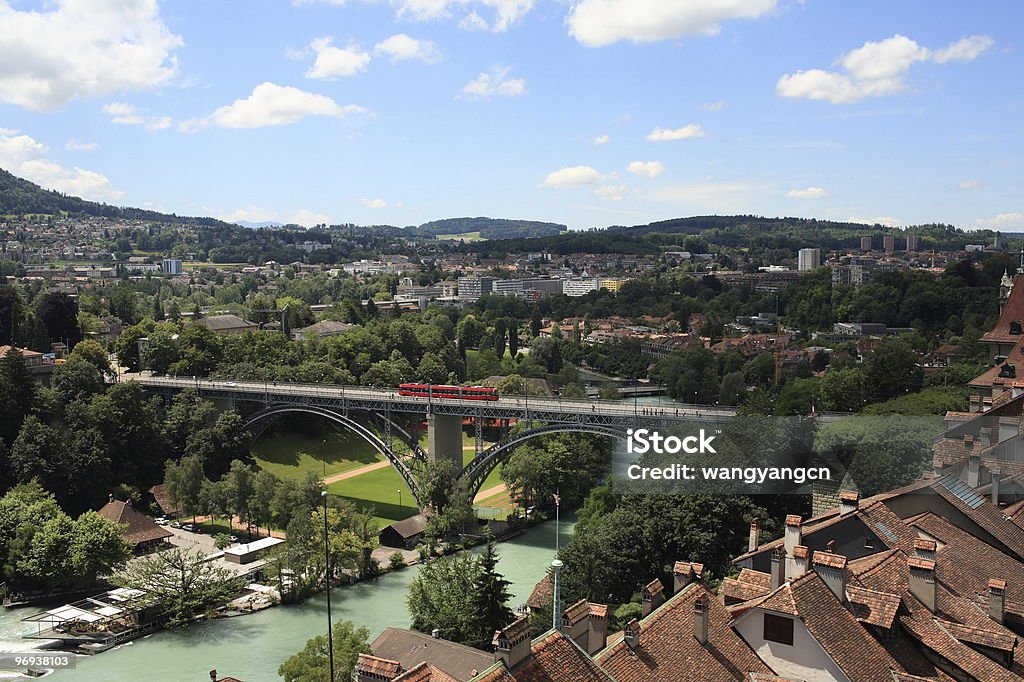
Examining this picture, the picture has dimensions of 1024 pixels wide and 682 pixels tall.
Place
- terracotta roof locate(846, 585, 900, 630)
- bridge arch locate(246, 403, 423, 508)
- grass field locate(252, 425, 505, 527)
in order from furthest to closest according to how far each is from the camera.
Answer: grass field locate(252, 425, 505, 527)
bridge arch locate(246, 403, 423, 508)
terracotta roof locate(846, 585, 900, 630)

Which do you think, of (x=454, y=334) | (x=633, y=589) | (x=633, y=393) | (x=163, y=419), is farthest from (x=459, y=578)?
(x=454, y=334)

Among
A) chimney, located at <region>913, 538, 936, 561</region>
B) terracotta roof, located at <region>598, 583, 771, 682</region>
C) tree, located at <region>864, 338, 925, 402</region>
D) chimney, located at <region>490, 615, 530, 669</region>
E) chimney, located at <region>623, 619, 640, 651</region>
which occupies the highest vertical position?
chimney, located at <region>490, 615, 530, 669</region>

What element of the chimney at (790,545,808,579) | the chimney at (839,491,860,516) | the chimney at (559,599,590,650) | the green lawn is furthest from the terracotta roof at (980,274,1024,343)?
the green lawn

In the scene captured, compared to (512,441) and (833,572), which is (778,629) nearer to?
(833,572)

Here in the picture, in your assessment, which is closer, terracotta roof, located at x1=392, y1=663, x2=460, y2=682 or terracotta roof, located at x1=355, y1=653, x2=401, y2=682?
terracotta roof, located at x1=392, y1=663, x2=460, y2=682

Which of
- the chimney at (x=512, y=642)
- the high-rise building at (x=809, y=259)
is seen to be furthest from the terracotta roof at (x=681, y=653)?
the high-rise building at (x=809, y=259)

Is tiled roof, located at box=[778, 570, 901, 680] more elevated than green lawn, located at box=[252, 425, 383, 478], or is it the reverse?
tiled roof, located at box=[778, 570, 901, 680]

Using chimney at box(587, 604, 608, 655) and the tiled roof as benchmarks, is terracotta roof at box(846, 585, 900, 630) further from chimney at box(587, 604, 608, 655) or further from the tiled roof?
chimney at box(587, 604, 608, 655)

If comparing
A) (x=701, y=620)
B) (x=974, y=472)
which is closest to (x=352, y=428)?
(x=974, y=472)
